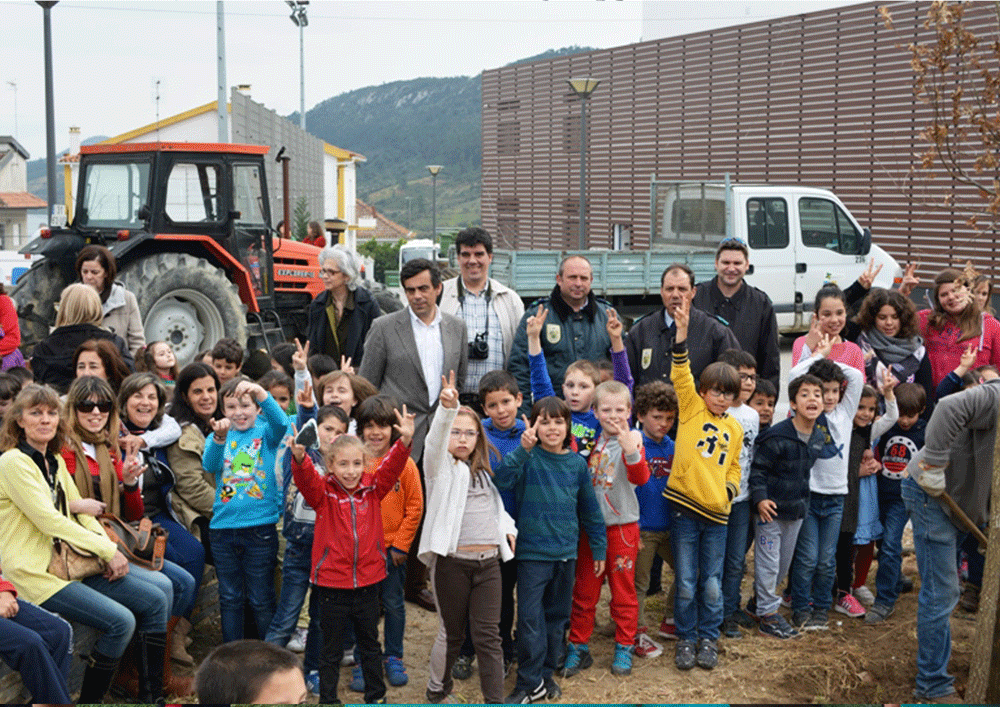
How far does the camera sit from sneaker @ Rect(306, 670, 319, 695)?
183 inches

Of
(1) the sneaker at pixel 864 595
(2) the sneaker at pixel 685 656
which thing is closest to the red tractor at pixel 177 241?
(2) the sneaker at pixel 685 656

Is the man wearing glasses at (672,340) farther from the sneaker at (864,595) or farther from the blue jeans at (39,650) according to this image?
the blue jeans at (39,650)

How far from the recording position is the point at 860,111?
779 inches

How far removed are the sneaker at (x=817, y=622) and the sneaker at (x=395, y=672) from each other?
2158 mm

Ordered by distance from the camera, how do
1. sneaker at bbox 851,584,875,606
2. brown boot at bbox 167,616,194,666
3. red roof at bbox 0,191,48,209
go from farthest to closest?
red roof at bbox 0,191,48,209 < sneaker at bbox 851,584,875,606 < brown boot at bbox 167,616,194,666

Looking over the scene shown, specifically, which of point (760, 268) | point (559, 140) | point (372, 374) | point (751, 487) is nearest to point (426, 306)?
point (372, 374)

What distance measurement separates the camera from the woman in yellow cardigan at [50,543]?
402 centimetres

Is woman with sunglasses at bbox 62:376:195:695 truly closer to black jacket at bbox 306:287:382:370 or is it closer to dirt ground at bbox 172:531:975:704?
dirt ground at bbox 172:531:975:704

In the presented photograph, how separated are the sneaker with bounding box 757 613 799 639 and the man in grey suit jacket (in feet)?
6.59

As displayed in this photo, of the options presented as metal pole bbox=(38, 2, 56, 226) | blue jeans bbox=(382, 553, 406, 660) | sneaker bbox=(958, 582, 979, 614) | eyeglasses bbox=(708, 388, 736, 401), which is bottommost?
sneaker bbox=(958, 582, 979, 614)

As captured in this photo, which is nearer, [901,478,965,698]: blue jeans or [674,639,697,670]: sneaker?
[901,478,965,698]: blue jeans

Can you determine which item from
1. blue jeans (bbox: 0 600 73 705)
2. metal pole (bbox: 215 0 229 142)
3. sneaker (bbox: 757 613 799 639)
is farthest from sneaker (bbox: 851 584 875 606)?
metal pole (bbox: 215 0 229 142)

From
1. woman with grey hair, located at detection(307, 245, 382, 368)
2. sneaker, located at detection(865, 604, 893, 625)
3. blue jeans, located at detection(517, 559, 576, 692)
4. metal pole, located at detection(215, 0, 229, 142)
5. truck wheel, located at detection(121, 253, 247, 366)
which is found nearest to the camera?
blue jeans, located at detection(517, 559, 576, 692)

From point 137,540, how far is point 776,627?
3.20m
